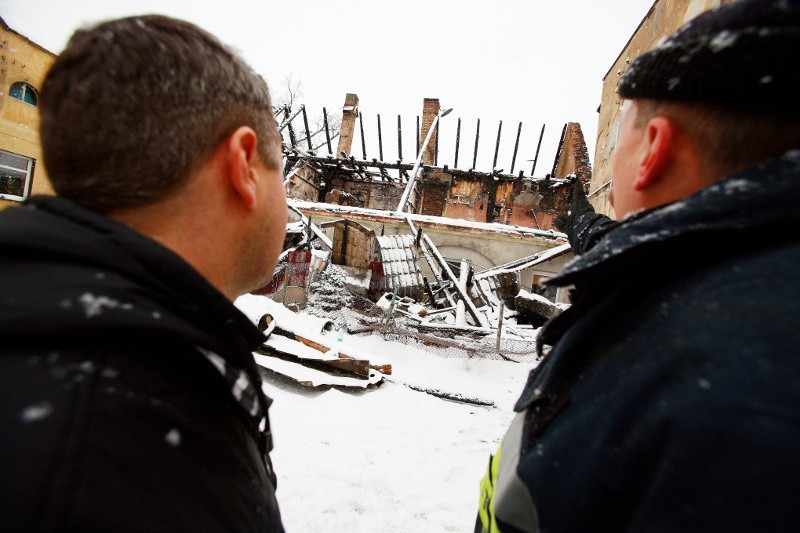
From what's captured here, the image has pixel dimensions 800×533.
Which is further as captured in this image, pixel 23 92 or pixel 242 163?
pixel 23 92

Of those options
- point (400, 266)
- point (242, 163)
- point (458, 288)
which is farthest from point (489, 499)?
point (400, 266)

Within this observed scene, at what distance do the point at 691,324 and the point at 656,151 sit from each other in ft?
1.44

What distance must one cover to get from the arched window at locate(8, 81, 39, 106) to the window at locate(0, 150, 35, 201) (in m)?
1.83

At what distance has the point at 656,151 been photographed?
2.67 ft

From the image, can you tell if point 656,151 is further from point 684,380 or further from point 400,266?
point 400,266

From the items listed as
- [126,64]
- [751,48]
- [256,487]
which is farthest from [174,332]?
[751,48]

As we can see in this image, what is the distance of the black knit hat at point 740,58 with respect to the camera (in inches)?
25.2

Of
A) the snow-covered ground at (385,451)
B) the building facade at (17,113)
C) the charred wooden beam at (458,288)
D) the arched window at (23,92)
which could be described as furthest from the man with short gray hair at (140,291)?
the arched window at (23,92)

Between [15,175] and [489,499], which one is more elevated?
[15,175]

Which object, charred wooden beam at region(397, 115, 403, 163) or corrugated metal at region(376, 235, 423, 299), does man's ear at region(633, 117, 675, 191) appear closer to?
corrugated metal at region(376, 235, 423, 299)

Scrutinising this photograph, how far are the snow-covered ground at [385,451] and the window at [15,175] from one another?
11837 millimetres

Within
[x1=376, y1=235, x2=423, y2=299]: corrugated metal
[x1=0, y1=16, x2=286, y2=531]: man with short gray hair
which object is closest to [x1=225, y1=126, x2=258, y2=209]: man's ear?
[x1=0, y1=16, x2=286, y2=531]: man with short gray hair

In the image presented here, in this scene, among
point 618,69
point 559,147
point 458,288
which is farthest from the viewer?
point 559,147

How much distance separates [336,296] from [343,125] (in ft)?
55.6
